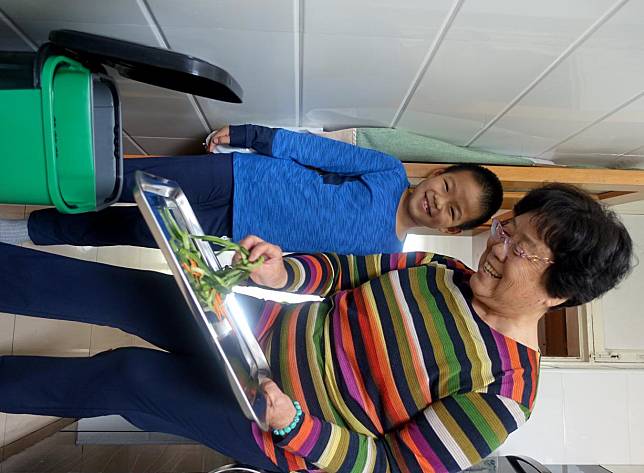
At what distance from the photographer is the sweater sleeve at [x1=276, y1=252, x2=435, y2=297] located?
3.15 ft

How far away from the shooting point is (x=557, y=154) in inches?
74.0

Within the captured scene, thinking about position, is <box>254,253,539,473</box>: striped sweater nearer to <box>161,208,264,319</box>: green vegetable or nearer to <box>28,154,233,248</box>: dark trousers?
<box>161,208,264,319</box>: green vegetable

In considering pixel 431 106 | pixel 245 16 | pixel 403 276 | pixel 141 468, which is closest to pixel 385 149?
pixel 431 106

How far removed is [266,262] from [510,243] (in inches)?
14.7

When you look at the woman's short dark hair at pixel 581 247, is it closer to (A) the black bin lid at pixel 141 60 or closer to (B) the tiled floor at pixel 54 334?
(A) the black bin lid at pixel 141 60

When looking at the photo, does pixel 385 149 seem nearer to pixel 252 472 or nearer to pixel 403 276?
pixel 403 276

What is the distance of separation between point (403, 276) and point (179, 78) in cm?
48

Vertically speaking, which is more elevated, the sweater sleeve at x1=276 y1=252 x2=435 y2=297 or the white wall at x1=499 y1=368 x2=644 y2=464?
the sweater sleeve at x1=276 y1=252 x2=435 y2=297

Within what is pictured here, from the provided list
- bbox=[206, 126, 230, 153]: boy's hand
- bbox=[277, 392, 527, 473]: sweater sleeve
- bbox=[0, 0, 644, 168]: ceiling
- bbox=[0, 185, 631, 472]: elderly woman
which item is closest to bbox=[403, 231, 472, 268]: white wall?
bbox=[0, 0, 644, 168]: ceiling

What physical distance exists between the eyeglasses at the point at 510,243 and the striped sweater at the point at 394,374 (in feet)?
0.35

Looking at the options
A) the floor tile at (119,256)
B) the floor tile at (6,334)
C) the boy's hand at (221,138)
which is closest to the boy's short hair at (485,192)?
the boy's hand at (221,138)

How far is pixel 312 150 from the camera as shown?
4.02 ft

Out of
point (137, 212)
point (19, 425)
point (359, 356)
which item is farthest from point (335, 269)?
point (19, 425)

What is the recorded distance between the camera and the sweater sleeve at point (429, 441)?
77 cm
